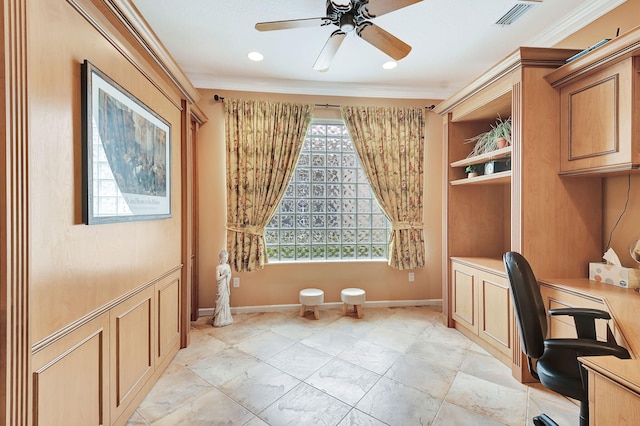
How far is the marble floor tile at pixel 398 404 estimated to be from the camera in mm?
1801

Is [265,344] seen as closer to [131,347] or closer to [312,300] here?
[312,300]

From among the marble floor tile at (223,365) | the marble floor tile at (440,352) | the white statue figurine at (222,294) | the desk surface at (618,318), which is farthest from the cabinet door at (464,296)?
the white statue figurine at (222,294)

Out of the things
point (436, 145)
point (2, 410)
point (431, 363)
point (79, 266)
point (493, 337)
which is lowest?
point (431, 363)

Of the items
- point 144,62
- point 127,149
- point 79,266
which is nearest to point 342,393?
point 79,266

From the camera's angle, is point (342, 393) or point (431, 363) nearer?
point (342, 393)

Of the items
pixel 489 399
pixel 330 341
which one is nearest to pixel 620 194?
pixel 489 399

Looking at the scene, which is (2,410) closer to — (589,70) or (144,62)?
(144,62)

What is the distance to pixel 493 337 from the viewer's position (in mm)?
2562

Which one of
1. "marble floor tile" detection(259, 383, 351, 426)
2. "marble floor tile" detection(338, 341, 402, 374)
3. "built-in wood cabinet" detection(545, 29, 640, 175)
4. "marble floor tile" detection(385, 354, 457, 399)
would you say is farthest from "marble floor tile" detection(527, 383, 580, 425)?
"built-in wood cabinet" detection(545, 29, 640, 175)

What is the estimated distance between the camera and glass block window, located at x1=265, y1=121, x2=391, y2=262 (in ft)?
12.5

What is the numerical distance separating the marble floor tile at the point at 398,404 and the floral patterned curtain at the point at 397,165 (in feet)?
6.09

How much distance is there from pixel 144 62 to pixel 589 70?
3035 millimetres

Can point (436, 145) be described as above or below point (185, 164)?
above

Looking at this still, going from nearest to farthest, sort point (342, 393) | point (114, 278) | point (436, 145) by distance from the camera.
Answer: point (114, 278) → point (342, 393) → point (436, 145)
